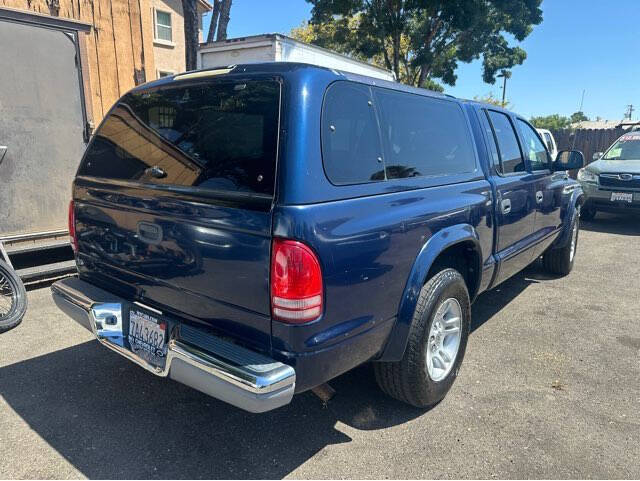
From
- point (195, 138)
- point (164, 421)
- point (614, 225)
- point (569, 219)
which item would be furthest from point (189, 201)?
point (614, 225)

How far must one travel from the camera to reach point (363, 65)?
412 inches

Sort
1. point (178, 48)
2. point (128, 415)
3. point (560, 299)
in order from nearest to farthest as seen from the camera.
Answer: point (128, 415) < point (560, 299) < point (178, 48)

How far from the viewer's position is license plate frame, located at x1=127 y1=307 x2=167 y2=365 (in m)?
2.36

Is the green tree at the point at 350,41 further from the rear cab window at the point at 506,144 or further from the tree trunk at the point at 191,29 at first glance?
the rear cab window at the point at 506,144

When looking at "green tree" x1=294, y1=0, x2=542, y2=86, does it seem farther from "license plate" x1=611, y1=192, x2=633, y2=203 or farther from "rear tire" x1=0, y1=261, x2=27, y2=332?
"rear tire" x1=0, y1=261, x2=27, y2=332

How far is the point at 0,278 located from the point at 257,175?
327 centimetres

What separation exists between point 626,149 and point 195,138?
10.3 meters

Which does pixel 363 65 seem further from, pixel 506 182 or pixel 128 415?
pixel 128 415

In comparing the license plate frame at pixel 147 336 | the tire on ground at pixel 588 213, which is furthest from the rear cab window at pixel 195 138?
the tire on ground at pixel 588 213

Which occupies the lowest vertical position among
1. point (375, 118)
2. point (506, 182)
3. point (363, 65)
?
point (506, 182)

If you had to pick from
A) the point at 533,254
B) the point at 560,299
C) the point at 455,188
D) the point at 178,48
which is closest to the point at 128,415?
the point at 455,188

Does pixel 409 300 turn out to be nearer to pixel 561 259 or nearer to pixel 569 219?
pixel 569 219

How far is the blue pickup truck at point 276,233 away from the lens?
6.63 ft

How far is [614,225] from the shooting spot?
31.2 feet
